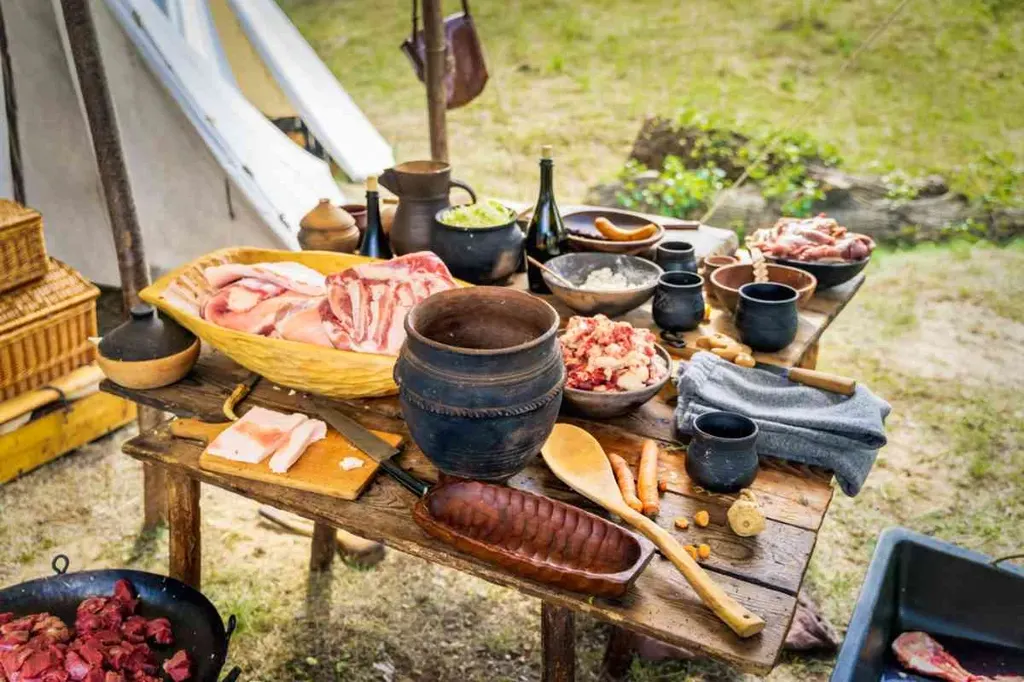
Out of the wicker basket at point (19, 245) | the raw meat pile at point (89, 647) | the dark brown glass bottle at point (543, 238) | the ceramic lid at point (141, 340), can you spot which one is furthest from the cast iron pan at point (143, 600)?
the wicker basket at point (19, 245)

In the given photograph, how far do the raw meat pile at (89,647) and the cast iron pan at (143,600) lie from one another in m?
0.04

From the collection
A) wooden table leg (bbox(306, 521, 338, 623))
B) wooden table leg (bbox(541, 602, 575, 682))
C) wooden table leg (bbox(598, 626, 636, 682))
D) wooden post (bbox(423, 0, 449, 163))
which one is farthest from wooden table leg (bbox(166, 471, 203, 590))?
wooden post (bbox(423, 0, 449, 163))

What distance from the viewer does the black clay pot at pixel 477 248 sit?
8.86 feet

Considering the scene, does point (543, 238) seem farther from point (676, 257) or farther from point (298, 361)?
point (298, 361)

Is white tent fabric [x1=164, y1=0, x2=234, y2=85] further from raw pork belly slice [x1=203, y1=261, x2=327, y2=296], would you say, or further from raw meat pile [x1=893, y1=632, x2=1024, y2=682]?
raw meat pile [x1=893, y1=632, x2=1024, y2=682]

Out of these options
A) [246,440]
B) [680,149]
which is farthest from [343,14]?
[246,440]

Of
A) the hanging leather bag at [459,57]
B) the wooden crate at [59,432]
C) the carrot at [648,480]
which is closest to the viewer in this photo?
the carrot at [648,480]

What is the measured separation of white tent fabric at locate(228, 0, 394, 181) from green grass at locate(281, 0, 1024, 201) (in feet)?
7.60

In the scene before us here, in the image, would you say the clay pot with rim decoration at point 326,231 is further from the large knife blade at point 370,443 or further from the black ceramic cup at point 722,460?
the black ceramic cup at point 722,460

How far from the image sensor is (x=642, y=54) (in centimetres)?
1139

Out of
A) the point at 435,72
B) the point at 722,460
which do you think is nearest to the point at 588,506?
the point at 722,460

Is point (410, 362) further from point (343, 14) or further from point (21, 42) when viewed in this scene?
point (343, 14)

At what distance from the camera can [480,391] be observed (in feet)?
5.40

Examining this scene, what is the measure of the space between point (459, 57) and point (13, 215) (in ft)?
8.53
